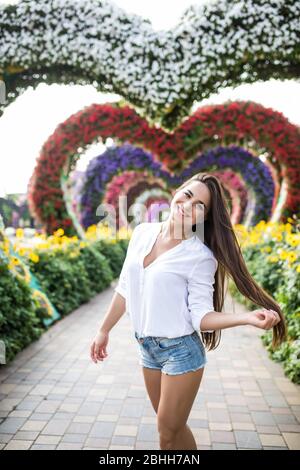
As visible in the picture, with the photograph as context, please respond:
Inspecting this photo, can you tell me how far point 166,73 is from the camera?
21.8 feet

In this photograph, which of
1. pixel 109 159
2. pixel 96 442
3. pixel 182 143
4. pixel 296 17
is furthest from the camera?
pixel 109 159

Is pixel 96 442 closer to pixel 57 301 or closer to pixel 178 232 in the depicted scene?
pixel 178 232

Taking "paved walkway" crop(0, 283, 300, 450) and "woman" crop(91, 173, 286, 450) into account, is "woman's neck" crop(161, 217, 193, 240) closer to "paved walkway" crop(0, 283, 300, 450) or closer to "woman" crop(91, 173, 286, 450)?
"woman" crop(91, 173, 286, 450)

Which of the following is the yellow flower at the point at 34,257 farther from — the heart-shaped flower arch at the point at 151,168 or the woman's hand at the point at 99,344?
the heart-shaped flower arch at the point at 151,168

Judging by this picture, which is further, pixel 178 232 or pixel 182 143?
pixel 182 143

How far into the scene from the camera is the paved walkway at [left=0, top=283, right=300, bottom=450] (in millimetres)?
3105

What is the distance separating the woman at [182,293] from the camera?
80.4 inches

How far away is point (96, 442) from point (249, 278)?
1.64 metres

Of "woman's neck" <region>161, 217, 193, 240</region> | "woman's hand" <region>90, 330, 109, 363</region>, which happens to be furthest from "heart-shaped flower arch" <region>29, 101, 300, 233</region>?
"woman's neck" <region>161, 217, 193, 240</region>

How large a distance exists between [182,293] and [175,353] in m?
0.26

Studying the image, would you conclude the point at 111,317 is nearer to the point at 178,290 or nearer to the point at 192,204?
the point at 178,290

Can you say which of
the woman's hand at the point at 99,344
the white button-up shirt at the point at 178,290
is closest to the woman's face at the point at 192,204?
the white button-up shirt at the point at 178,290

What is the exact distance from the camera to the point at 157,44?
6.68m
